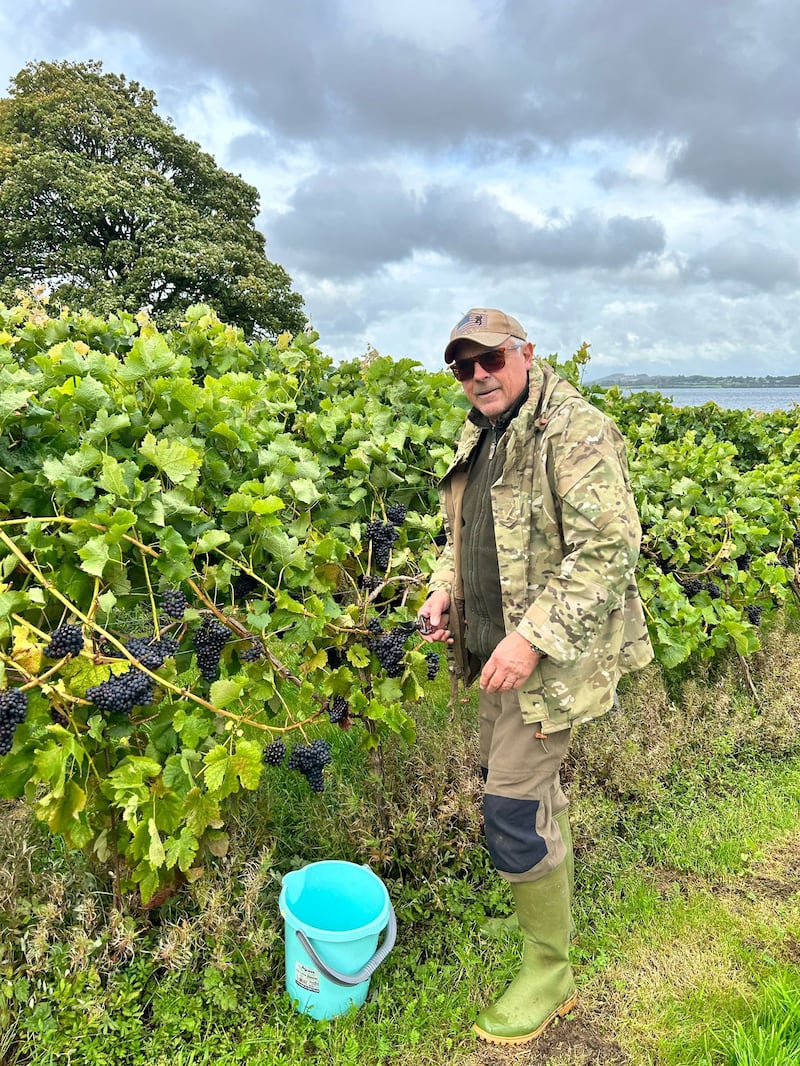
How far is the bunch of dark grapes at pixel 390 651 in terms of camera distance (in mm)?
3078

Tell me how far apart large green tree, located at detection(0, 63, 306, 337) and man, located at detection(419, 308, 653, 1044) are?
21390mm

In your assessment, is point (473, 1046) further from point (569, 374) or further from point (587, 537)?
point (569, 374)

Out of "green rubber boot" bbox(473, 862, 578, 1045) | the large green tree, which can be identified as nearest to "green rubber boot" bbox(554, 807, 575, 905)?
"green rubber boot" bbox(473, 862, 578, 1045)

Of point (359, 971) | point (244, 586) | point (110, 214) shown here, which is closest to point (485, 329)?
point (244, 586)

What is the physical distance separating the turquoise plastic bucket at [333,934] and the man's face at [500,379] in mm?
1867

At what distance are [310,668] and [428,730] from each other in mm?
1390

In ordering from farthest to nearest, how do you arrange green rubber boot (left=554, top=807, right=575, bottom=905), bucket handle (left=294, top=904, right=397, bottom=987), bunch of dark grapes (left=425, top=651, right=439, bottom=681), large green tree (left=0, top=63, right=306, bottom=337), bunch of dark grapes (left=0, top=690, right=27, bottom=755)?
large green tree (left=0, top=63, right=306, bottom=337) < bunch of dark grapes (left=425, top=651, right=439, bottom=681) < green rubber boot (left=554, top=807, right=575, bottom=905) < bucket handle (left=294, top=904, right=397, bottom=987) < bunch of dark grapes (left=0, top=690, right=27, bottom=755)

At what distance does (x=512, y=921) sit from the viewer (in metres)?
3.18

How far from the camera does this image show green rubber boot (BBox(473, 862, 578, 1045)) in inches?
104

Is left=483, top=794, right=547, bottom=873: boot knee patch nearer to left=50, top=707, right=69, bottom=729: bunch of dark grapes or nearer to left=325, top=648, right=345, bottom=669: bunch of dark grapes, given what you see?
left=325, top=648, right=345, bottom=669: bunch of dark grapes

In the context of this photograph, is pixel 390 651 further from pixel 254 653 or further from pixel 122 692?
pixel 122 692

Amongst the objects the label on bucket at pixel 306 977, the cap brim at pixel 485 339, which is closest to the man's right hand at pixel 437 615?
the cap brim at pixel 485 339

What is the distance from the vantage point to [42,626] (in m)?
2.46

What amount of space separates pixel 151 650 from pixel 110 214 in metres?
25.3
